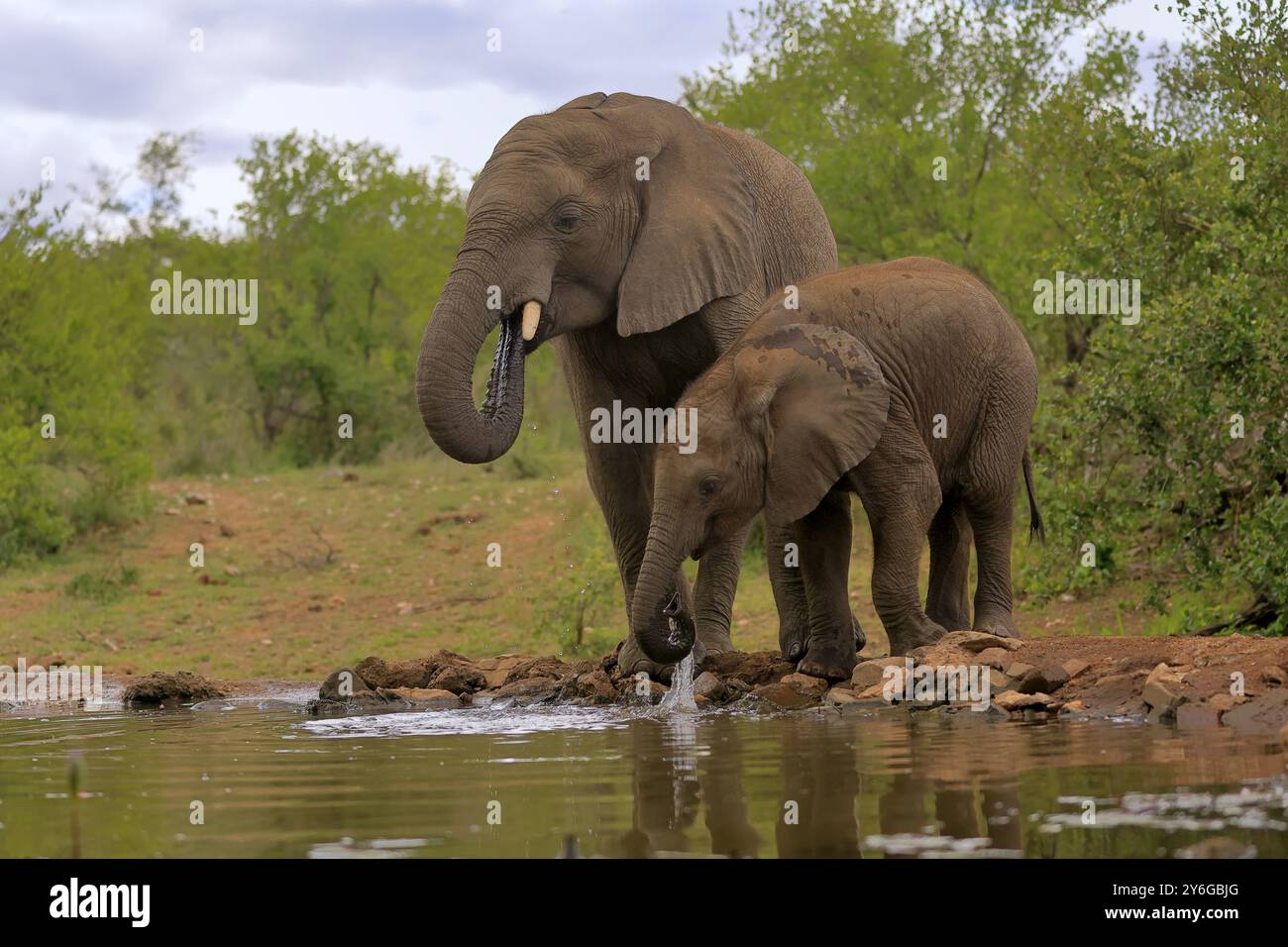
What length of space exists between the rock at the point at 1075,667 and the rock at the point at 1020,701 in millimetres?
280

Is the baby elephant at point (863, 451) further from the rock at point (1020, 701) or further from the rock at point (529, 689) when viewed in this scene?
the rock at point (529, 689)

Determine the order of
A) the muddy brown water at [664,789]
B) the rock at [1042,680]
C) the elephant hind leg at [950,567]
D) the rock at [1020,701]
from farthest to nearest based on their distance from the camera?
the elephant hind leg at [950,567], the rock at [1042,680], the rock at [1020,701], the muddy brown water at [664,789]

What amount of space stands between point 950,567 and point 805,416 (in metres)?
2.01

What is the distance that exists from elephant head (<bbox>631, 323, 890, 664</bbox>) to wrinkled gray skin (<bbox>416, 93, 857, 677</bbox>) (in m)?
0.31

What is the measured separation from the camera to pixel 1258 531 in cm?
1084

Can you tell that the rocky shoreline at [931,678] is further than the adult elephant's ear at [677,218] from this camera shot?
No

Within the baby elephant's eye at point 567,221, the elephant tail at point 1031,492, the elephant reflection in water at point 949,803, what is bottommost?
the elephant reflection in water at point 949,803

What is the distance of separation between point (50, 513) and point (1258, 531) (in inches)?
541

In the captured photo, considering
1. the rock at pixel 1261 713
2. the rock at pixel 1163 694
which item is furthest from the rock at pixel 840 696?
the rock at pixel 1261 713

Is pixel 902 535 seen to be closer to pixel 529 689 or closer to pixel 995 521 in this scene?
pixel 995 521

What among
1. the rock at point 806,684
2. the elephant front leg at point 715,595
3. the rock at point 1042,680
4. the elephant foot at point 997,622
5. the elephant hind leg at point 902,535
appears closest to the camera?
the rock at point 1042,680

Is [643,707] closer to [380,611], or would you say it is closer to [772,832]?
[772,832]

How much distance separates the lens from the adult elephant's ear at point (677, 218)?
933 centimetres
